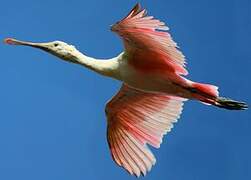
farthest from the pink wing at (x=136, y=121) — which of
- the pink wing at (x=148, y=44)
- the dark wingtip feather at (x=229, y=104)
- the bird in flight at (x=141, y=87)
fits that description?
the pink wing at (x=148, y=44)

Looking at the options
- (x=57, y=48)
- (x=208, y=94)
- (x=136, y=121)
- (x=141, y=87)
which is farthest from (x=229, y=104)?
(x=57, y=48)

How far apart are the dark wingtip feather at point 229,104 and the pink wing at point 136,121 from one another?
23.6 inches

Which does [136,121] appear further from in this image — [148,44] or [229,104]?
[148,44]

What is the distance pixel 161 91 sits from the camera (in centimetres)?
670

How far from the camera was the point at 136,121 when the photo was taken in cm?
762

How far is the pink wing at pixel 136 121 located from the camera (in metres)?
7.36

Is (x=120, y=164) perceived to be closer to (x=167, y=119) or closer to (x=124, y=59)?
(x=167, y=119)

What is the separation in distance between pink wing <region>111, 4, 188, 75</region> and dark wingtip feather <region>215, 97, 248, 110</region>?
1.44 ft

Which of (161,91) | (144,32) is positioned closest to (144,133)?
(161,91)

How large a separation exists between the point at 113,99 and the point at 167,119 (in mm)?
515

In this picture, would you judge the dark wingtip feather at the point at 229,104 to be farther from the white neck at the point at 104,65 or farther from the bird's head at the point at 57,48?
the bird's head at the point at 57,48

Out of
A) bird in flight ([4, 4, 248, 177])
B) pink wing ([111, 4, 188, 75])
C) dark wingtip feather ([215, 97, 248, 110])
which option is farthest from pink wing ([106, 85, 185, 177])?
pink wing ([111, 4, 188, 75])

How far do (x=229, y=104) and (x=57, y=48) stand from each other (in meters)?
1.53

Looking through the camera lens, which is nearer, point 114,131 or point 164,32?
point 164,32
